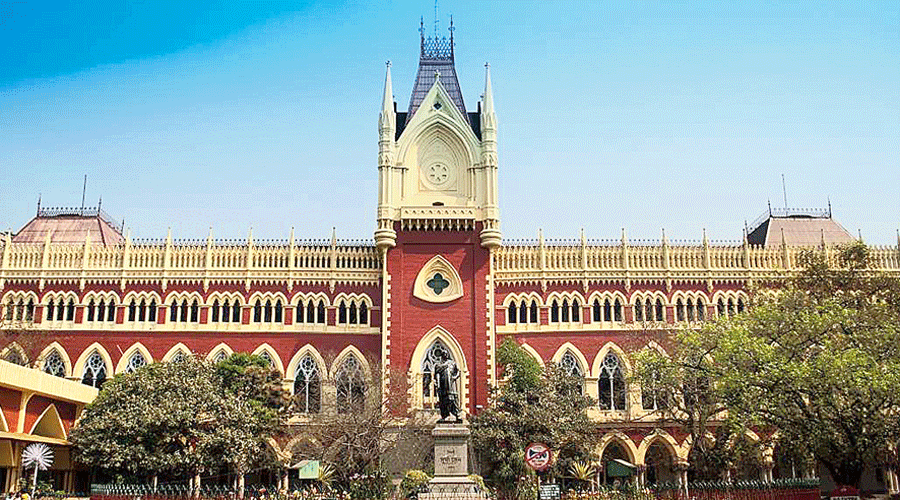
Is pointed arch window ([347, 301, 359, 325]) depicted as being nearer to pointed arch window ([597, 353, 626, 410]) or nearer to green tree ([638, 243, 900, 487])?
pointed arch window ([597, 353, 626, 410])

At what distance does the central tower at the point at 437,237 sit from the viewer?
50500 millimetres

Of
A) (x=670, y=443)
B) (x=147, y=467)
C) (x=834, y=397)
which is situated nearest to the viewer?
(x=834, y=397)

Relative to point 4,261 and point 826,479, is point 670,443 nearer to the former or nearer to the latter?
point 826,479

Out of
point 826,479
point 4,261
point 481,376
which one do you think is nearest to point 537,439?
point 481,376

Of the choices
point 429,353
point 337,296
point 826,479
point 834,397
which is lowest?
point 826,479

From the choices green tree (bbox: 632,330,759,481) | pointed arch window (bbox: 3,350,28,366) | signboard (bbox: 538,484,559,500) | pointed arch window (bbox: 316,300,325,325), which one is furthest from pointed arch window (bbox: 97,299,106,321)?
signboard (bbox: 538,484,559,500)

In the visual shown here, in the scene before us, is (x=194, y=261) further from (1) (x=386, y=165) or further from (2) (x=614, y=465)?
(2) (x=614, y=465)

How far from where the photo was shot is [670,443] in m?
50.1

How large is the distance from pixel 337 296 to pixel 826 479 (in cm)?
2912

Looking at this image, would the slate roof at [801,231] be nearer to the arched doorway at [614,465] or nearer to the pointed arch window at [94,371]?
the arched doorway at [614,465]

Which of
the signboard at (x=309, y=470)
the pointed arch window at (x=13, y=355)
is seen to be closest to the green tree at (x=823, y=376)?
the signboard at (x=309, y=470)

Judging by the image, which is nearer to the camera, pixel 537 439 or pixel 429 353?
pixel 537 439

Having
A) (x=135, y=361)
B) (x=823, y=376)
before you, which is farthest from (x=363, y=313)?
(x=823, y=376)

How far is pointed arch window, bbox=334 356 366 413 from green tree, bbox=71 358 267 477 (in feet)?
14.4
